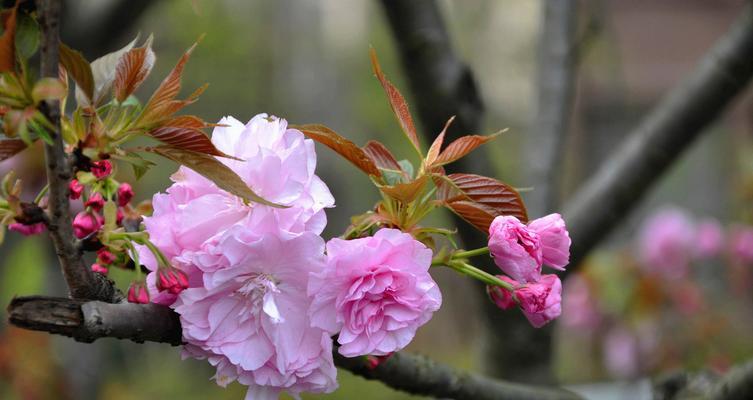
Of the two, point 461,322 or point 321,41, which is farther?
point 321,41

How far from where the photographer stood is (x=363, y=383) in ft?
18.9

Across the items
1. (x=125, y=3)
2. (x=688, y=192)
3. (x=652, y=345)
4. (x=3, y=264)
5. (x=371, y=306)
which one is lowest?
(x=688, y=192)

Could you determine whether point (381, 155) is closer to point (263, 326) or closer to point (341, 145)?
point (341, 145)

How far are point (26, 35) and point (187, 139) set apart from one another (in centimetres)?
16

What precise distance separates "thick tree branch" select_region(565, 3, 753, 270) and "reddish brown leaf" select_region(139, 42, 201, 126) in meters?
1.27

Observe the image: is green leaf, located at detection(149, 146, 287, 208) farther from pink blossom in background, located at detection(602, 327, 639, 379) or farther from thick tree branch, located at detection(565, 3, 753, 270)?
pink blossom in background, located at detection(602, 327, 639, 379)

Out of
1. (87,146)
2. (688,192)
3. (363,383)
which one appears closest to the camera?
(87,146)

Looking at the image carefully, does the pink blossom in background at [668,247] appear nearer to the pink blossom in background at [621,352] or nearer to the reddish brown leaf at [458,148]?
the pink blossom in background at [621,352]

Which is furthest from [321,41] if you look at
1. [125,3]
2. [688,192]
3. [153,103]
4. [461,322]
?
[153,103]

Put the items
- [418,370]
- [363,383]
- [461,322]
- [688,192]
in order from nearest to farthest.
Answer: [418,370], [363,383], [461,322], [688,192]

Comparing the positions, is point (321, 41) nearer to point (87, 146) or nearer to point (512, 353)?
point (512, 353)

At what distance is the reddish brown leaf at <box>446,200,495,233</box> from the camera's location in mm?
844

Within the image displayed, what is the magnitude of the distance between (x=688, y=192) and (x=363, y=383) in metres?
6.69

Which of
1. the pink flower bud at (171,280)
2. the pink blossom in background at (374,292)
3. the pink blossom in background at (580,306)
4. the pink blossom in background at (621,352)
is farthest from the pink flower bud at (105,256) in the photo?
the pink blossom in background at (580,306)
